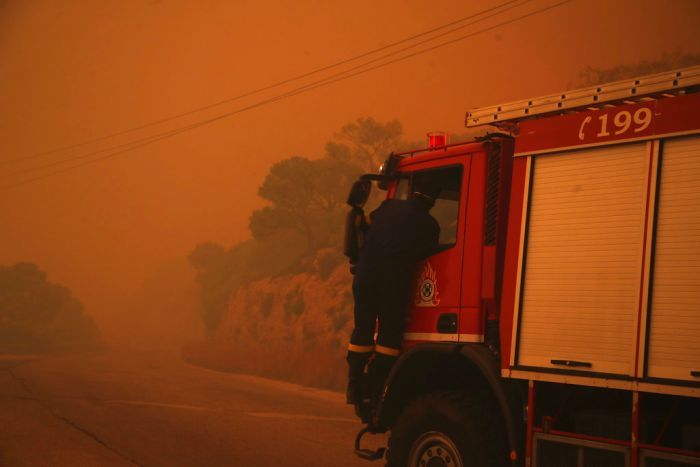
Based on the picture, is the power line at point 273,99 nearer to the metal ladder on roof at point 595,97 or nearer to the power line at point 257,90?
the power line at point 257,90

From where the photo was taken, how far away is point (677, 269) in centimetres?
461

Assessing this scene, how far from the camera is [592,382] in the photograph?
190 inches

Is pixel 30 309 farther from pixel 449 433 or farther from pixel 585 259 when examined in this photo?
pixel 585 259

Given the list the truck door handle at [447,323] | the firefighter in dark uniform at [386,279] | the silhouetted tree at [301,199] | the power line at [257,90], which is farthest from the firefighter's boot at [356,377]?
the silhouetted tree at [301,199]

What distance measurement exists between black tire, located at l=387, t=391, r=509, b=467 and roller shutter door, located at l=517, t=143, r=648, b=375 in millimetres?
556

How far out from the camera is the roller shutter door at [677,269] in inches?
176

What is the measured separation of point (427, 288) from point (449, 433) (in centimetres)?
117

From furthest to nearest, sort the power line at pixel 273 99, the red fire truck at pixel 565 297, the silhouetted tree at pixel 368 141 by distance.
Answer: the silhouetted tree at pixel 368 141, the power line at pixel 273 99, the red fire truck at pixel 565 297

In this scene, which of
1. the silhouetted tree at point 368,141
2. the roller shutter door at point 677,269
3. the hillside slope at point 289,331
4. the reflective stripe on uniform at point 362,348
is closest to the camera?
the roller shutter door at point 677,269

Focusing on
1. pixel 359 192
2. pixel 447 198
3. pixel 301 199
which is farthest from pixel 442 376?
pixel 301 199

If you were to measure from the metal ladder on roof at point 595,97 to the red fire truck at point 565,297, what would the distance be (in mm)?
11

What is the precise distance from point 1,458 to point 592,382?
21.1ft

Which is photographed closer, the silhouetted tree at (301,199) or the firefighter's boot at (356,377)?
the firefighter's boot at (356,377)

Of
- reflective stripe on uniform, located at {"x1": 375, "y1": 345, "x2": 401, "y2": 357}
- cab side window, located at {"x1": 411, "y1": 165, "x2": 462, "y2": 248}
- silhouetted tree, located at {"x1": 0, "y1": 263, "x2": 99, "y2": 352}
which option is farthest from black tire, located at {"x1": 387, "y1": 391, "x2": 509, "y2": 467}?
silhouetted tree, located at {"x1": 0, "y1": 263, "x2": 99, "y2": 352}
